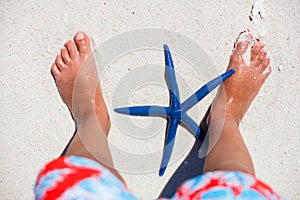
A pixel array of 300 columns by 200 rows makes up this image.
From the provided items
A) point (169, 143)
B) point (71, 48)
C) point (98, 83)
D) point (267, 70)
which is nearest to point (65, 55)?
point (71, 48)

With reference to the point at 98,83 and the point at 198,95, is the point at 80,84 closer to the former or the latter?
the point at 98,83

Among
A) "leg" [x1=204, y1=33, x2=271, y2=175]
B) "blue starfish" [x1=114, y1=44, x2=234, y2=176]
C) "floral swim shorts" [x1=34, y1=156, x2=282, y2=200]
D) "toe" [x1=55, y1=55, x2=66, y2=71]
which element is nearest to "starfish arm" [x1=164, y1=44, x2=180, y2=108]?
"blue starfish" [x1=114, y1=44, x2=234, y2=176]

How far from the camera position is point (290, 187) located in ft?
4.90

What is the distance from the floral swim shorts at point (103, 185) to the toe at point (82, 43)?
623mm

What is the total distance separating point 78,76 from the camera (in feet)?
4.97

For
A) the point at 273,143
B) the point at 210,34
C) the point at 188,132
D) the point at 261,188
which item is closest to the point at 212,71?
the point at 210,34

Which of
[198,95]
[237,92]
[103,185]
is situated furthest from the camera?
[237,92]

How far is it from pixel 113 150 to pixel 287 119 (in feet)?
2.21

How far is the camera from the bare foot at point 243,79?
4.86ft

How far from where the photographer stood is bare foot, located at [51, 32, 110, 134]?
4.83 feet

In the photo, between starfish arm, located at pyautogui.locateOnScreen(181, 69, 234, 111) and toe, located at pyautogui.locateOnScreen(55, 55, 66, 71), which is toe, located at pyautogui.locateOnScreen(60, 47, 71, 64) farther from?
starfish arm, located at pyautogui.locateOnScreen(181, 69, 234, 111)

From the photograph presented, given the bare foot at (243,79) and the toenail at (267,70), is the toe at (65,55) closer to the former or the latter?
the bare foot at (243,79)

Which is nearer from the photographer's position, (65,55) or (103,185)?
(103,185)

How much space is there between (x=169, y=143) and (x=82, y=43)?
501 millimetres
